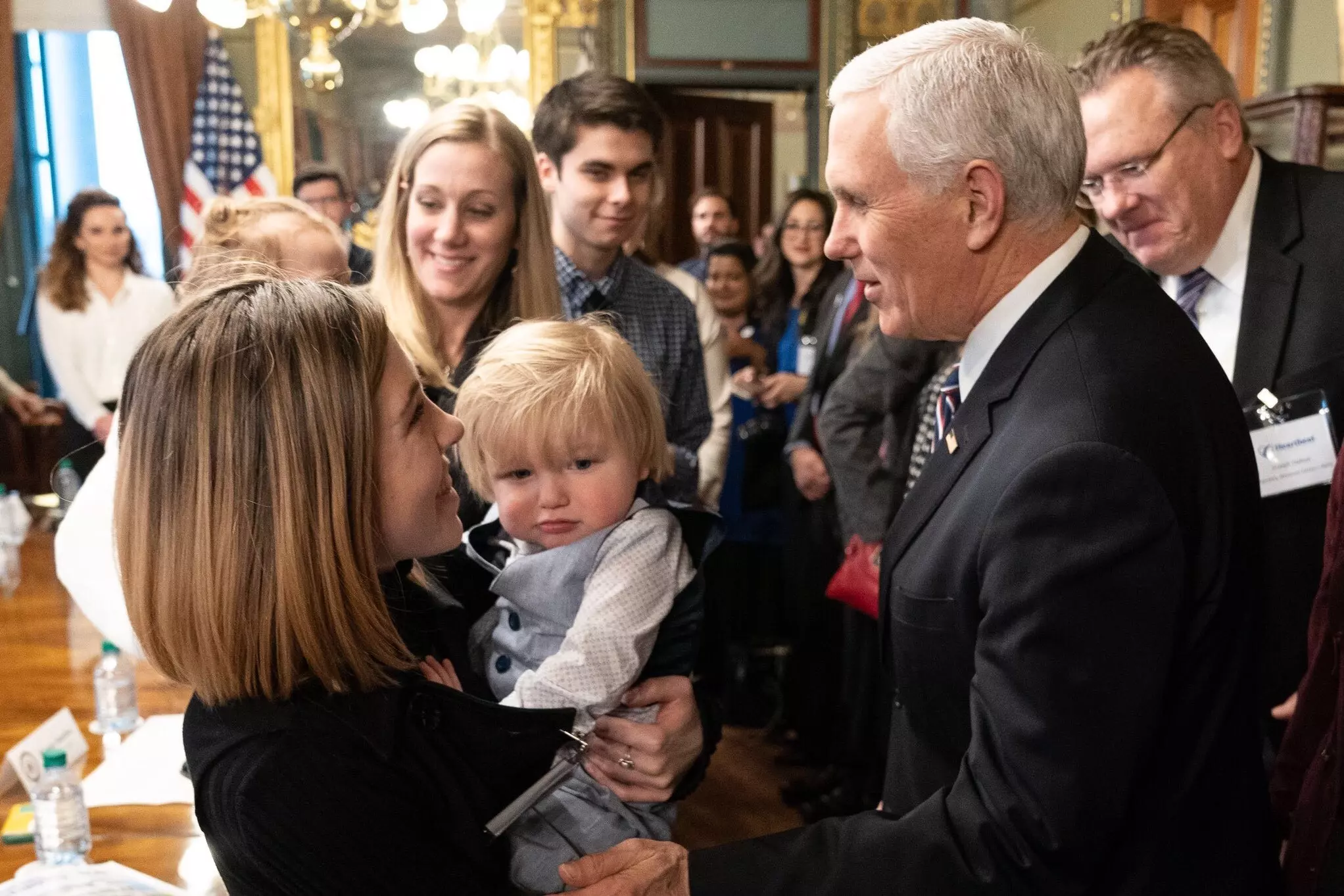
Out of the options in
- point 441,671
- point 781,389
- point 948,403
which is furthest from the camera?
point 781,389

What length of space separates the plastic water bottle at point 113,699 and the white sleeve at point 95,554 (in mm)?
560

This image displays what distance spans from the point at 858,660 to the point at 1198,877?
2.30 metres

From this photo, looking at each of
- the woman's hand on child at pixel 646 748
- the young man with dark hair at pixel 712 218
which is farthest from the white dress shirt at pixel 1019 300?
the young man with dark hair at pixel 712 218

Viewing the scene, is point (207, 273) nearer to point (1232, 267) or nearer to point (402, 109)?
point (1232, 267)

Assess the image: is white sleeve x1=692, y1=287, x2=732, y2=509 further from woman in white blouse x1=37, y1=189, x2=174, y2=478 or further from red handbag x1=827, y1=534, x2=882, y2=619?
woman in white blouse x1=37, y1=189, x2=174, y2=478

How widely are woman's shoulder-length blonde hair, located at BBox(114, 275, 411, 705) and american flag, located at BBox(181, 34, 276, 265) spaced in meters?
7.74

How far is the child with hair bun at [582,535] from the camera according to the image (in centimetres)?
152

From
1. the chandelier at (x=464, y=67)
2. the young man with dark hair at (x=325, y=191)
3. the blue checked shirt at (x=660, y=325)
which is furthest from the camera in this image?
the chandelier at (x=464, y=67)

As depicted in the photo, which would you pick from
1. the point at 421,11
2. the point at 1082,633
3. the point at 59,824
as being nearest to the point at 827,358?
the point at 59,824

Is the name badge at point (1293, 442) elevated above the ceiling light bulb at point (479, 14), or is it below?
below

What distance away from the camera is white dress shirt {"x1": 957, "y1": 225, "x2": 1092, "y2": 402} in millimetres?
1312

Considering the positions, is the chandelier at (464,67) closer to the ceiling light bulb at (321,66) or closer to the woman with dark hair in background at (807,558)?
the ceiling light bulb at (321,66)

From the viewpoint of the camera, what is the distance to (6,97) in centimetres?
808

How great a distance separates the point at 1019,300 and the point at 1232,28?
5.25 meters
